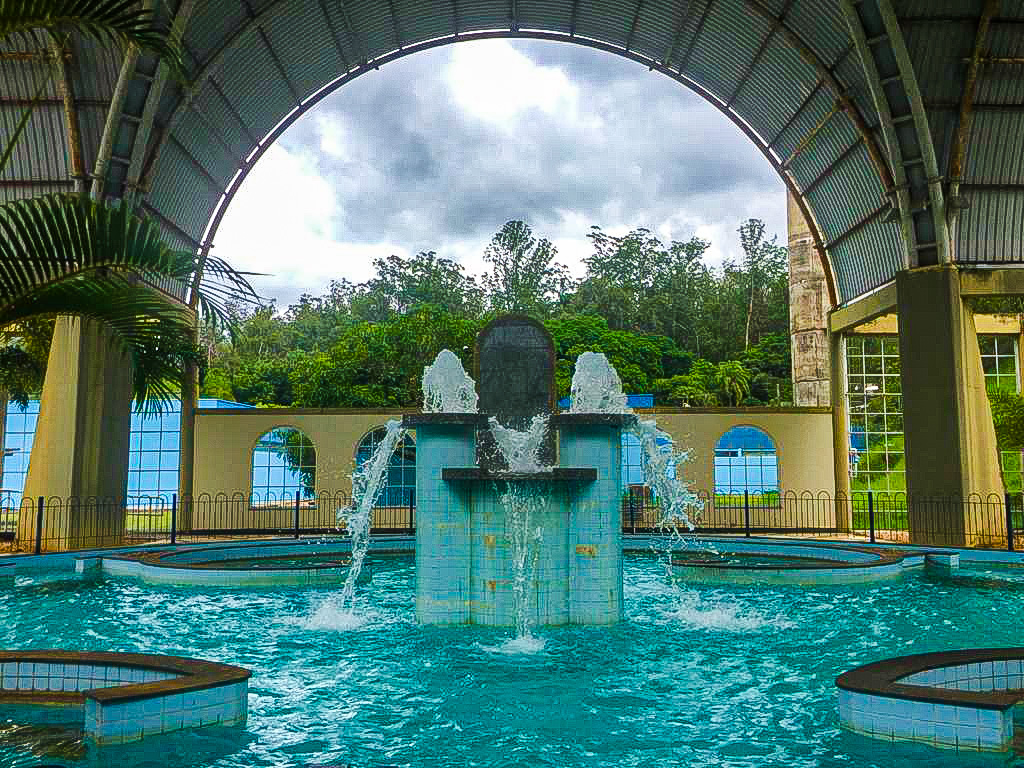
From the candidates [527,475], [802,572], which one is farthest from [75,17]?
[802,572]

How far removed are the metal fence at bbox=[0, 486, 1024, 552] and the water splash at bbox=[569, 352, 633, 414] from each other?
679 centimetres

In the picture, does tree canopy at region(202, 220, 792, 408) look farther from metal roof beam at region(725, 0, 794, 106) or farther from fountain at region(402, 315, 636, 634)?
fountain at region(402, 315, 636, 634)

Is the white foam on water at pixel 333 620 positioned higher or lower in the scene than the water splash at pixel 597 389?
lower

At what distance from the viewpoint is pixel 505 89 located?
3302 inches

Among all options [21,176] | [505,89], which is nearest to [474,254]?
[505,89]

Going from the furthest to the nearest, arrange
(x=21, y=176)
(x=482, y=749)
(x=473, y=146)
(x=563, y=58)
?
(x=563, y=58), (x=473, y=146), (x=21, y=176), (x=482, y=749)

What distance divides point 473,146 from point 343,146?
1438 cm

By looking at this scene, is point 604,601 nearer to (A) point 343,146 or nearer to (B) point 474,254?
(B) point 474,254

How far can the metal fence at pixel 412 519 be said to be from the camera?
16688 mm

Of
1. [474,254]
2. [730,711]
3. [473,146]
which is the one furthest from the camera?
[473,146]

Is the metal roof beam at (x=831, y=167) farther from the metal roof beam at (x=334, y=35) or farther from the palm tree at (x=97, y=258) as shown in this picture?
the palm tree at (x=97, y=258)

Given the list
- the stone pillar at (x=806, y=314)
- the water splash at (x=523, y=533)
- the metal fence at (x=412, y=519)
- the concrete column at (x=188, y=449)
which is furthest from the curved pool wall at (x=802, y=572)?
the stone pillar at (x=806, y=314)

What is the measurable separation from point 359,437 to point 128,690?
1714cm

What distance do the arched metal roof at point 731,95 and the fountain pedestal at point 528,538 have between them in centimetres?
1244
